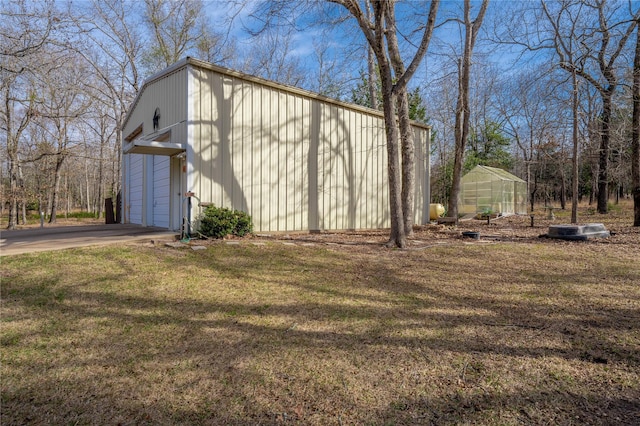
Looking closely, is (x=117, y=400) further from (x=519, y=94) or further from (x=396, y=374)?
(x=519, y=94)

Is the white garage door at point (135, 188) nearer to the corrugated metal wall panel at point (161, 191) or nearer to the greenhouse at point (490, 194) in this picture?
the corrugated metal wall panel at point (161, 191)

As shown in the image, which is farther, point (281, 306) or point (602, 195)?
point (602, 195)

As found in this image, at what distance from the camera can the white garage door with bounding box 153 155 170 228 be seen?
872 centimetres

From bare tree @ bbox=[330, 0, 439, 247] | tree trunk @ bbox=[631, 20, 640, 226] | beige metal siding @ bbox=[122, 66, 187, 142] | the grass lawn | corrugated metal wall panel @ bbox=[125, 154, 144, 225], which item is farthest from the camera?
corrugated metal wall panel @ bbox=[125, 154, 144, 225]

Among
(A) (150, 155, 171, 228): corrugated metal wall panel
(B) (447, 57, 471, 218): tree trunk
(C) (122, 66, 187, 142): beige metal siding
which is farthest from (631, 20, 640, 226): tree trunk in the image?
(A) (150, 155, 171, 228): corrugated metal wall panel

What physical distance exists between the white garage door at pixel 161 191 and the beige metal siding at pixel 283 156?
5.96 feet

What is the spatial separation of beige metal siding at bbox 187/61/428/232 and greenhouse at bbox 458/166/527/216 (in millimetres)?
10908

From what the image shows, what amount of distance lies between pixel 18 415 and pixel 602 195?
78.2 feet

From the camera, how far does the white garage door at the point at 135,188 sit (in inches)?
428

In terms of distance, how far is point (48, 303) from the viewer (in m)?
3.38

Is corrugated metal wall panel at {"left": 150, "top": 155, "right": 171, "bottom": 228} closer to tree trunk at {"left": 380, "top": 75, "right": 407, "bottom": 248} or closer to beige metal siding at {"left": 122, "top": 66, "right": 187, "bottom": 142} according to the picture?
beige metal siding at {"left": 122, "top": 66, "right": 187, "bottom": 142}

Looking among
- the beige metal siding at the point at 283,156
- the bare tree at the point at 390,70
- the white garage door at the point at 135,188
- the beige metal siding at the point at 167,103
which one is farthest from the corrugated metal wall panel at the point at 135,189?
the bare tree at the point at 390,70

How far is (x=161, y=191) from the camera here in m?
9.11

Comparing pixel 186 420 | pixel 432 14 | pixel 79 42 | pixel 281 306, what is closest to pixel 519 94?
pixel 432 14
